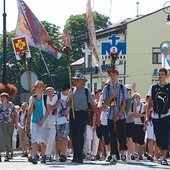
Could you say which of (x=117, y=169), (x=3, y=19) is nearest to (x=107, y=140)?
(x=117, y=169)

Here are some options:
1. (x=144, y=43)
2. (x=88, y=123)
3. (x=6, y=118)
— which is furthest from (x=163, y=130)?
(x=144, y=43)

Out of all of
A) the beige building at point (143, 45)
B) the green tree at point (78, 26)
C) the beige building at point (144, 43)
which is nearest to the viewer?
the beige building at point (143, 45)

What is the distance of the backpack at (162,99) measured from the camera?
1577cm

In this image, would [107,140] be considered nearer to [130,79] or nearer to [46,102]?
[46,102]

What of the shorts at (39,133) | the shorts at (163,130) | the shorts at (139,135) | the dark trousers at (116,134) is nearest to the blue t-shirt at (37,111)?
the shorts at (39,133)

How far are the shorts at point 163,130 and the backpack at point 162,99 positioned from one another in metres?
0.16

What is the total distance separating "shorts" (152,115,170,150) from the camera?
1584 cm

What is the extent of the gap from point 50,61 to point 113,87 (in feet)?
257

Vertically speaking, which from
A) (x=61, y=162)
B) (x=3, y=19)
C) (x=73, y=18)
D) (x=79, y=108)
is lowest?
(x=61, y=162)

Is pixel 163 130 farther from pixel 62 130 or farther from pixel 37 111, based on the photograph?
pixel 62 130

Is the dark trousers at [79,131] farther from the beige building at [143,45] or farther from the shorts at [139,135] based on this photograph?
the beige building at [143,45]

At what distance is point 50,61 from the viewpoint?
94.2 m

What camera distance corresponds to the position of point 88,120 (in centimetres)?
1744

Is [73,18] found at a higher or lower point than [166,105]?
higher
